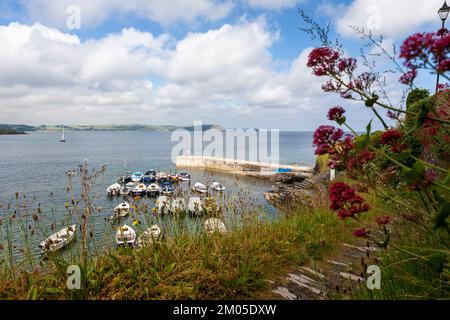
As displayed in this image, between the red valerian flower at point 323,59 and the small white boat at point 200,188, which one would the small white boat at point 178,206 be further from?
the red valerian flower at point 323,59

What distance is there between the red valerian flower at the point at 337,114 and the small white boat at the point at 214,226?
2835 millimetres

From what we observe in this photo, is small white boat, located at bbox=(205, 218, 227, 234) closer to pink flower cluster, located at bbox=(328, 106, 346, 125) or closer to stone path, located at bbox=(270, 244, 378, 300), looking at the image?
stone path, located at bbox=(270, 244, 378, 300)

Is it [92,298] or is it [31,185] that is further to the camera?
[31,185]

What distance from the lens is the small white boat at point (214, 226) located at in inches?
171

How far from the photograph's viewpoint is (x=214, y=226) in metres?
4.48

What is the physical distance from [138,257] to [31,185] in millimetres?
44195

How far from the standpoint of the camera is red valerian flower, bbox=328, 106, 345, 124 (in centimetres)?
212

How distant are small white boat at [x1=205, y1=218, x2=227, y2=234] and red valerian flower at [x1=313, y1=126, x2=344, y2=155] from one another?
2.72 m

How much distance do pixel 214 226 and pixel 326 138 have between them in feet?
9.44

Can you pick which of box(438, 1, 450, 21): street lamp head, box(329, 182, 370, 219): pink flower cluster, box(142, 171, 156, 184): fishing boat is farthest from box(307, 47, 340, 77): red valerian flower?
box(142, 171, 156, 184): fishing boat

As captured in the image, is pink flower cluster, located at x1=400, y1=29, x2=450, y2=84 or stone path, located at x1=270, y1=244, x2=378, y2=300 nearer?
pink flower cluster, located at x1=400, y1=29, x2=450, y2=84
